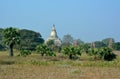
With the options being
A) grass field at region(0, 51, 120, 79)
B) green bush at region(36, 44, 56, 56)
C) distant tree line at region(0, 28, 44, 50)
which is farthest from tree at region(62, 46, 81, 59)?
distant tree line at region(0, 28, 44, 50)

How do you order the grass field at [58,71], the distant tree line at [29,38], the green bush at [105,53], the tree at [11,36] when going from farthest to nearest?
the distant tree line at [29,38], the tree at [11,36], the green bush at [105,53], the grass field at [58,71]

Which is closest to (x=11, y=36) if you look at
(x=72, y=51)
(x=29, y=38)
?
(x=72, y=51)

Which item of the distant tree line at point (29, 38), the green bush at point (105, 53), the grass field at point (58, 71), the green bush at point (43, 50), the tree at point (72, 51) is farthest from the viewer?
the distant tree line at point (29, 38)

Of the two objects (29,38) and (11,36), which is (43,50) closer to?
(11,36)

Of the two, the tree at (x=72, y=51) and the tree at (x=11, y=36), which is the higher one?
the tree at (x=11, y=36)

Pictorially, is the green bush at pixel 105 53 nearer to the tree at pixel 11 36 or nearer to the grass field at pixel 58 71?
the tree at pixel 11 36

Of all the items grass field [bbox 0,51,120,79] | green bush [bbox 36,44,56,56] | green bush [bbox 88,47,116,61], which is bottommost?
grass field [bbox 0,51,120,79]

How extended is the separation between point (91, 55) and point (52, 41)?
54.3m

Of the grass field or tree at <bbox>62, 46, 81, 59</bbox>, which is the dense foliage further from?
the grass field

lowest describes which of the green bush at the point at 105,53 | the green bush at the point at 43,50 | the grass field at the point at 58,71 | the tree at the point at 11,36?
the grass field at the point at 58,71

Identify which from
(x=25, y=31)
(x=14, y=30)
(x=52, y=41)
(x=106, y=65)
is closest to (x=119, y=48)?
(x=52, y=41)

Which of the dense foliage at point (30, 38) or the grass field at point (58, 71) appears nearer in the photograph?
the grass field at point (58, 71)

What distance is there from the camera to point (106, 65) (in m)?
54.8

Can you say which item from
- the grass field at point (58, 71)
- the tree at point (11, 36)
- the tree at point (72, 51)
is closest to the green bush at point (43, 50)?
the tree at point (72, 51)
